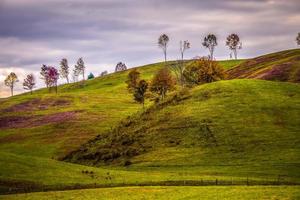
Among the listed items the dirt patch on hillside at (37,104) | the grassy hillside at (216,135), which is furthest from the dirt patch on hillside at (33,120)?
the grassy hillside at (216,135)

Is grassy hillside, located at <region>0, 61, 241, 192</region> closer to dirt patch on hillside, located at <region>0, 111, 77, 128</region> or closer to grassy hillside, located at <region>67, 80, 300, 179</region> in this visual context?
dirt patch on hillside, located at <region>0, 111, 77, 128</region>

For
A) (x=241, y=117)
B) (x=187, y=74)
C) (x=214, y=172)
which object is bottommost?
(x=214, y=172)

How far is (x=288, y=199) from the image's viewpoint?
39.5 meters

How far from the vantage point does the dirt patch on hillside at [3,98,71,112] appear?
563 ft

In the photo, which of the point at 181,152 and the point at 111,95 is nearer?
the point at 181,152

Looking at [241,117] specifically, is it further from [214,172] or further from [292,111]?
[214,172]

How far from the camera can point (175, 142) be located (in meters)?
87.7

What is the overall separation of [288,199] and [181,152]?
43.2 meters

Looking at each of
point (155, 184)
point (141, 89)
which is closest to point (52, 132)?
point (141, 89)

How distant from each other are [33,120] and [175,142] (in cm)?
7109

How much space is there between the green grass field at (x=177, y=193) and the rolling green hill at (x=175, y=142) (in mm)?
5649

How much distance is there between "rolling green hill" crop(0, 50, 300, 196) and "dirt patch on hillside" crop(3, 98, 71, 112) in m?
29.9

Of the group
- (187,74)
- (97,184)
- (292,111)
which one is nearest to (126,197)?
(97,184)

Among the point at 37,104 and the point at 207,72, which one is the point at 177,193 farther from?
the point at 37,104
